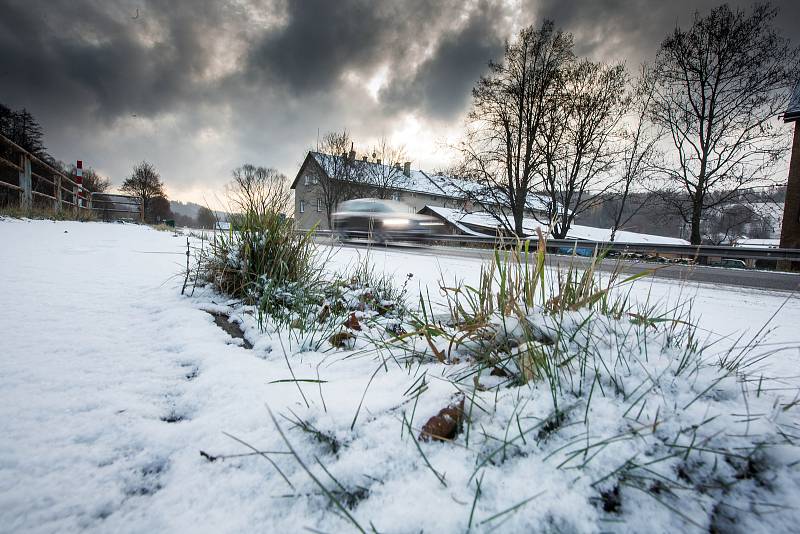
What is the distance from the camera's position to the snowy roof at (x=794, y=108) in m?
12.2

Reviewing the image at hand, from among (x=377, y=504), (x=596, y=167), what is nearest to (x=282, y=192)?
(x=377, y=504)

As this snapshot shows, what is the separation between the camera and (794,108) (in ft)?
40.7

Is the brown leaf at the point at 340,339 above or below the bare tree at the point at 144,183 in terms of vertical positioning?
below

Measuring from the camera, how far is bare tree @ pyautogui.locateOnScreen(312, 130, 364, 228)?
2888 centimetres

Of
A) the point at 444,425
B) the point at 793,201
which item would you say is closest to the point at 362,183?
the point at 793,201

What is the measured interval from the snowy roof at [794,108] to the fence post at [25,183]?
74.4 feet

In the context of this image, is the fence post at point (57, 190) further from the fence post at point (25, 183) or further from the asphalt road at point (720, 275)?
the asphalt road at point (720, 275)

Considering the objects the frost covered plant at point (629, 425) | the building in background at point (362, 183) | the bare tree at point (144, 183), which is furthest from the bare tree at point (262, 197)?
the bare tree at point (144, 183)

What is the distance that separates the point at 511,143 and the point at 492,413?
16.0 metres

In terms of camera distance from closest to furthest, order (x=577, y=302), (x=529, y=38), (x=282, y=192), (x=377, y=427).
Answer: (x=377, y=427) < (x=577, y=302) < (x=282, y=192) < (x=529, y=38)

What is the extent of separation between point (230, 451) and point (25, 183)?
1116 cm

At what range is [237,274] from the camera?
6.95 feet

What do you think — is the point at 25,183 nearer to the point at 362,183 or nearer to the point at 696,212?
the point at 696,212

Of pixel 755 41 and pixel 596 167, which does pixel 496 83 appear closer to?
pixel 596 167
